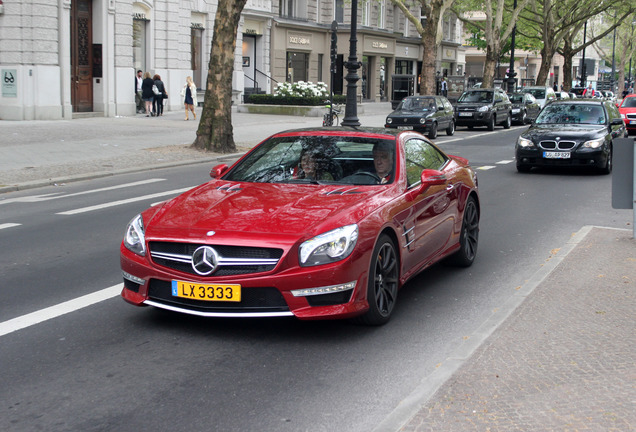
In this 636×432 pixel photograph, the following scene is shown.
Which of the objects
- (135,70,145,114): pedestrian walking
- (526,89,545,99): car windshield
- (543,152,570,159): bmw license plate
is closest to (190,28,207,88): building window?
(135,70,145,114): pedestrian walking

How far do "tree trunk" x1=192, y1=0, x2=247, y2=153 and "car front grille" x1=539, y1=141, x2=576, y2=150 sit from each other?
27.1ft

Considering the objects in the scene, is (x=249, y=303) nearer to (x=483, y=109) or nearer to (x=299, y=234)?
(x=299, y=234)

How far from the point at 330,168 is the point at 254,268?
1705 millimetres

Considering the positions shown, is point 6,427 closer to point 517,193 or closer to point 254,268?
point 254,268

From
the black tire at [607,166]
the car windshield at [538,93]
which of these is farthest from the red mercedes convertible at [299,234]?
the car windshield at [538,93]

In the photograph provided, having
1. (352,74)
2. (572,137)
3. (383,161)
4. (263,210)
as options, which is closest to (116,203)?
(383,161)

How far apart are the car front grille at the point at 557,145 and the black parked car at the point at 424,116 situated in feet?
40.4

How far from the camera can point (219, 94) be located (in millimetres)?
21344

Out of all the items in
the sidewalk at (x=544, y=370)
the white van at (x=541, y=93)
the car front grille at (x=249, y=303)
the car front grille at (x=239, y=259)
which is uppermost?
the white van at (x=541, y=93)

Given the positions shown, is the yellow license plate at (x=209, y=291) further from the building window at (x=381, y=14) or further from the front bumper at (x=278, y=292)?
the building window at (x=381, y=14)

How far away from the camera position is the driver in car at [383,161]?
6.86 meters

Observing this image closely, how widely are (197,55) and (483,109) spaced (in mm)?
14388

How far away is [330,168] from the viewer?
7.01 metres

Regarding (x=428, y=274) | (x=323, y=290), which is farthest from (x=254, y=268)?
(x=428, y=274)
